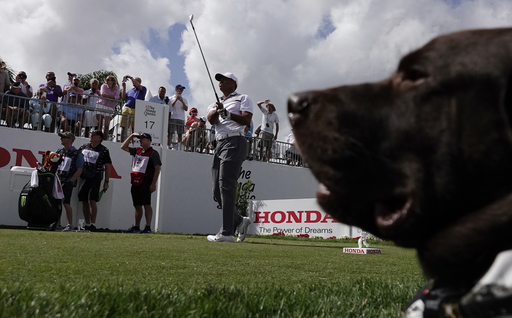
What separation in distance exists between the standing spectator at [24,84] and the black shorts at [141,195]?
240 inches

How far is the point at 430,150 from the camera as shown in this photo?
3.19 ft

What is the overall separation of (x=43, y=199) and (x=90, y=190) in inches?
41.0

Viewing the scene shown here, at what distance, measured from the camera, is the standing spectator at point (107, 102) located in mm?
13852

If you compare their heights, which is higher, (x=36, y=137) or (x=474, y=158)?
(x=36, y=137)

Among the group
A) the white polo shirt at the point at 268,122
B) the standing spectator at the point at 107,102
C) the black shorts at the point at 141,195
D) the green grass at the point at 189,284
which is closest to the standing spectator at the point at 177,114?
the standing spectator at the point at 107,102

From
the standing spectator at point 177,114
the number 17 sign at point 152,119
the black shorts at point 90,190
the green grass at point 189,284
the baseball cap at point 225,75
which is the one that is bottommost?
the green grass at point 189,284

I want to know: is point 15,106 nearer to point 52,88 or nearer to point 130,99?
point 52,88

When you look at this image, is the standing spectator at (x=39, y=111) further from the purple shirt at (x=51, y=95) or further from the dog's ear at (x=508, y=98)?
the dog's ear at (x=508, y=98)

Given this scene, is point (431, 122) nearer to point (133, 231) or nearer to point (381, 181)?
point (381, 181)

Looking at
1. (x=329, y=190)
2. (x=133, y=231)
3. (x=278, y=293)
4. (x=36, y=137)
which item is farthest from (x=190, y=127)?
(x=329, y=190)

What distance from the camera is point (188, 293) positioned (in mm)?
2334

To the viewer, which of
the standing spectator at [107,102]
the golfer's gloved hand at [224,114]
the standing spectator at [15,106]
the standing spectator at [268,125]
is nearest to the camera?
the golfer's gloved hand at [224,114]

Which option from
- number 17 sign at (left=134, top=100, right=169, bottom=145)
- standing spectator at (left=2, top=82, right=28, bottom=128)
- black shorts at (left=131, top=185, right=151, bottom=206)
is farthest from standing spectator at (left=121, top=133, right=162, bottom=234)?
standing spectator at (left=2, top=82, right=28, bottom=128)

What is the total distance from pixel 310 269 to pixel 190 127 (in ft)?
39.7
